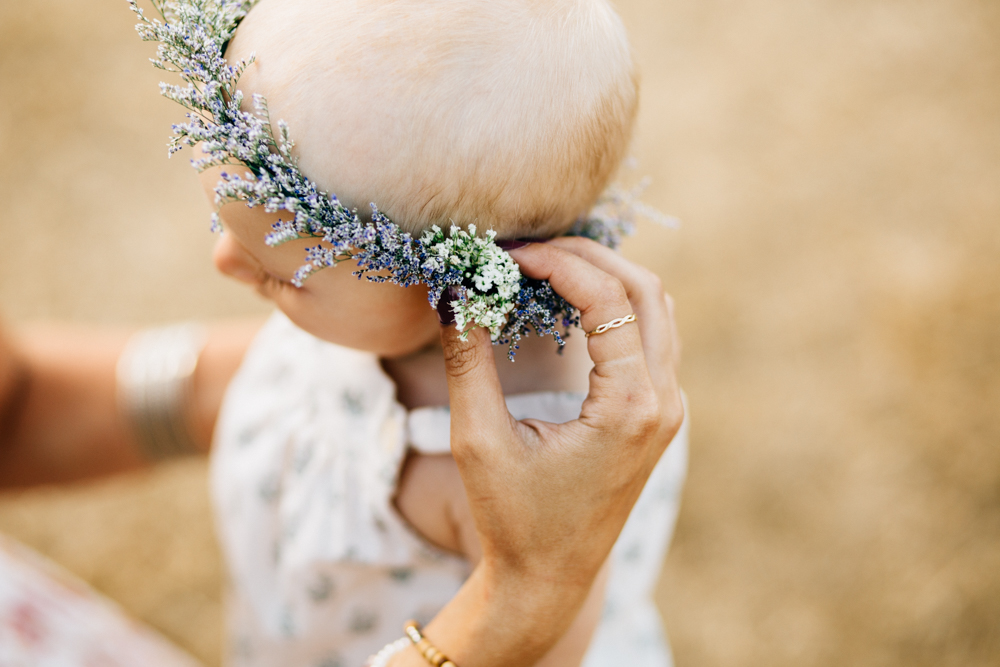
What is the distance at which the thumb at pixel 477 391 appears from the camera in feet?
2.80

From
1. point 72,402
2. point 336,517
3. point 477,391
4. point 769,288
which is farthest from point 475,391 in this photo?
point 769,288

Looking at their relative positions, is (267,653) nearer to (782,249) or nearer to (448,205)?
(448,205)

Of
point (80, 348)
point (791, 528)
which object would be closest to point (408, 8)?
point (80, 348)

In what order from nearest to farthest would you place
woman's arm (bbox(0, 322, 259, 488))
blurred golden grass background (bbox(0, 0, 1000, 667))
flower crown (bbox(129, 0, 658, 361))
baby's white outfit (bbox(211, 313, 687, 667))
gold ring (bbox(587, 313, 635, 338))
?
flower crown (bbox(129, 0, 658, 361)), gold ring (bbox(587, 313, 635, 338)), baby's white outfit (bbox(211, 313, 687, 667)), woman's arm (bbox(0, 322, 259, 488)), blurred golden grass background (bbox(0, 0, 1000, 667))

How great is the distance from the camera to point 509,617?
898 mm

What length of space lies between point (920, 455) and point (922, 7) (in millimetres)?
2410

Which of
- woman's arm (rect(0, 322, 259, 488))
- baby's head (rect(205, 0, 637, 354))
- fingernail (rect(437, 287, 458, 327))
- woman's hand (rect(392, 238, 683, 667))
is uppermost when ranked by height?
baby's head (rect(205, 0, 637, 354))

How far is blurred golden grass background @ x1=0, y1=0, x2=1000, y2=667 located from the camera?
2.24 meters

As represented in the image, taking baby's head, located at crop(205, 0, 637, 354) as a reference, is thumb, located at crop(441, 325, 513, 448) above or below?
below

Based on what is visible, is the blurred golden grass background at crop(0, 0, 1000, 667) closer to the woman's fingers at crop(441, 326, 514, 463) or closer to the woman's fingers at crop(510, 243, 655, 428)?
the woman's fingers at crop(441, 326, 514, 463)

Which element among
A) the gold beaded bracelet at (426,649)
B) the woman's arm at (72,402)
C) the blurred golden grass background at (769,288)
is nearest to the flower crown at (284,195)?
the gold beaded bracelet at (426,649)

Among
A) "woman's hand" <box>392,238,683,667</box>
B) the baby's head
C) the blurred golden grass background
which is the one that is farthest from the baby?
Result: the blurred golden grass background

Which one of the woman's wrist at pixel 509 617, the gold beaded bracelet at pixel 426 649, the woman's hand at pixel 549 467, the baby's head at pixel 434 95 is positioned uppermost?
the baby's head at pixel 434 95

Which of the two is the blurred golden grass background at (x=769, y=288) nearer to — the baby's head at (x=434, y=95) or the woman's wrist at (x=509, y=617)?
the woman's wrist at (x=509, y=617)
